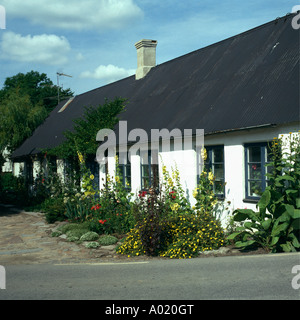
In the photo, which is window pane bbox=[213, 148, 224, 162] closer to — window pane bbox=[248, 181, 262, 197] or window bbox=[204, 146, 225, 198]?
window bbox=[204, 146, 225, 198]

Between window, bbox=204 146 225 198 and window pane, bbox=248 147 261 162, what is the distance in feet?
3.35

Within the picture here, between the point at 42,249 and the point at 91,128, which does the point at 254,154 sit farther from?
the point at 91,128

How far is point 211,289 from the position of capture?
6.09m

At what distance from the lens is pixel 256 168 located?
1077cm

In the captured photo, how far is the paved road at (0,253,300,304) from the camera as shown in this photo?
5926mm

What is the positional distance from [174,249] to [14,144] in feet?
65.3

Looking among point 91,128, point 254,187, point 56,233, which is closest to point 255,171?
point 254,187

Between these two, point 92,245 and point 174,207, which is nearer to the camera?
point 92,245

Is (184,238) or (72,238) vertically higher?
(184,238)

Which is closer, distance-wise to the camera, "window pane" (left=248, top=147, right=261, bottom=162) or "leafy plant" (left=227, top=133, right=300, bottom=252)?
"leafy plant" (left=227, top=133, right=300, bottom=252)

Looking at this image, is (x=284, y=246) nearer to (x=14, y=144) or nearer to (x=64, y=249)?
(x=64, y=249)

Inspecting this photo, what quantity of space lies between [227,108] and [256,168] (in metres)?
2.22

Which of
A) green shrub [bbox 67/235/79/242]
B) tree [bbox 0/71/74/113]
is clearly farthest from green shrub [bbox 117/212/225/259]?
tree [bbox 0/71/74/113]
